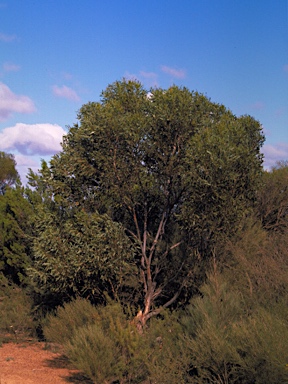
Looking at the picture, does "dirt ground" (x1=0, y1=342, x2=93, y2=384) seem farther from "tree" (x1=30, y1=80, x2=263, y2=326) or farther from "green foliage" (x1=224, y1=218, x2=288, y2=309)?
"green foliage" (x1=224, y1=218, x2=288, y2=309)

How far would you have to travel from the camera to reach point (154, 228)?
1509cm

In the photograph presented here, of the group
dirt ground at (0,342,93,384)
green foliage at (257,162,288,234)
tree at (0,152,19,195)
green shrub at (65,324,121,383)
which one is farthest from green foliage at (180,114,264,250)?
tree at (0,152,19,195)

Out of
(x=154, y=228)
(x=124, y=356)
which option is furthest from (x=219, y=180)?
(x=124, y=356)

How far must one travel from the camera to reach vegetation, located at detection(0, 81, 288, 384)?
11.2 meters

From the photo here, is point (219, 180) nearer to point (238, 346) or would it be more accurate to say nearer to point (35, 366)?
point (238, 346)

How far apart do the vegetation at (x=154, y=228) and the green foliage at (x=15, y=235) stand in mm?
3961

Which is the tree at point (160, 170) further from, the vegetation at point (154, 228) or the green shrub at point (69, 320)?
the green shrub at point (69, 320)

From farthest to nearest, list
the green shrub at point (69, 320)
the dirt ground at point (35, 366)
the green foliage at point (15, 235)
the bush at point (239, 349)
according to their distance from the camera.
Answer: the green foliage at point (15, 235) → the green shrub at point (69, 320) → the dirt ground at point (35, 366) → the bush at point (239, 349)

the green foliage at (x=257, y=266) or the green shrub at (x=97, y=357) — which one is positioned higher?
the green foliage at (x=257, y=266)

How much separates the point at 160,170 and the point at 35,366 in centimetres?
587

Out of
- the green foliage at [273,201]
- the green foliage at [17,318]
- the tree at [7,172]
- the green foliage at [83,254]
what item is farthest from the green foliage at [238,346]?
the tree at [7,172]

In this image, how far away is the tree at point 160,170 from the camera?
1233cm

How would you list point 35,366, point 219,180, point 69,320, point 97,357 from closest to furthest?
1. point 97,357
2. point 219,180
3. point 35,366
4. point 69,320

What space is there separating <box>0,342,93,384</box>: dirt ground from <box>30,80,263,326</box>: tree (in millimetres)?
2497
